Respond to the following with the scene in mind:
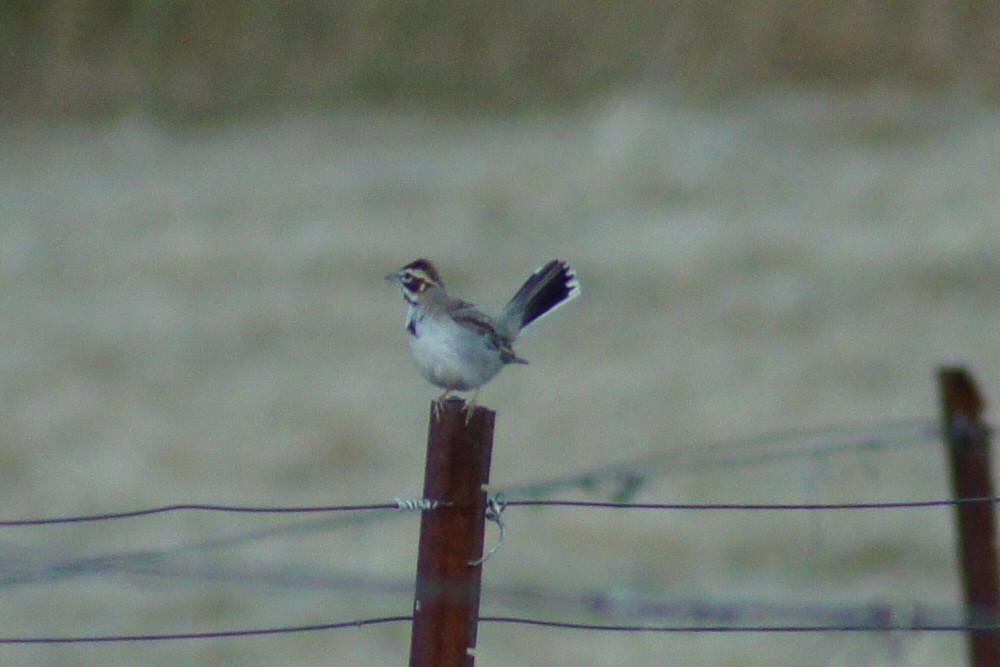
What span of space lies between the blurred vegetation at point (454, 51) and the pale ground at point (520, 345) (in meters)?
0.78

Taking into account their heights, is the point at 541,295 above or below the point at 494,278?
below

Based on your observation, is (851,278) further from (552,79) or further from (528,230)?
(552,79)

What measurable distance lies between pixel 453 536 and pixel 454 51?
96.7 ft

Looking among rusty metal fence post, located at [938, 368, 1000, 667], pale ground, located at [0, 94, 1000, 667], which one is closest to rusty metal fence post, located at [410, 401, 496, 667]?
rusty metal fence post, located at [938, 368, 1000, 667]

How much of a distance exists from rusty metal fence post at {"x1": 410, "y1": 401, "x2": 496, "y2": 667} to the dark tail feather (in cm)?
236

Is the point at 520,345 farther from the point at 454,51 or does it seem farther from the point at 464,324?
the point at 464,324

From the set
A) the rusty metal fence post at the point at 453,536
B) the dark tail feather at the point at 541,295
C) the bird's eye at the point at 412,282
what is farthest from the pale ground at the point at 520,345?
Answer: the rusty metal fence post at the point at 453,536

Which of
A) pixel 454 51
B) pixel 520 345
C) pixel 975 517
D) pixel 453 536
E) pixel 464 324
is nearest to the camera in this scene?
pixel 453 536

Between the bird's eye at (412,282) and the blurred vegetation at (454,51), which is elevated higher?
the blurred vegetation at (454,51)

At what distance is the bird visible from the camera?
7402 millimetres

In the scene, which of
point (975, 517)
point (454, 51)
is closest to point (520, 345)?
point (454, 51)

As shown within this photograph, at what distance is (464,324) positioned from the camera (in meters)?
7.50

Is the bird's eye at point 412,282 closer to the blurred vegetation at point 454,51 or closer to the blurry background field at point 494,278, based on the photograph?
the blurry background field at point 494,278

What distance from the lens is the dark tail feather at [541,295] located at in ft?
25.8
